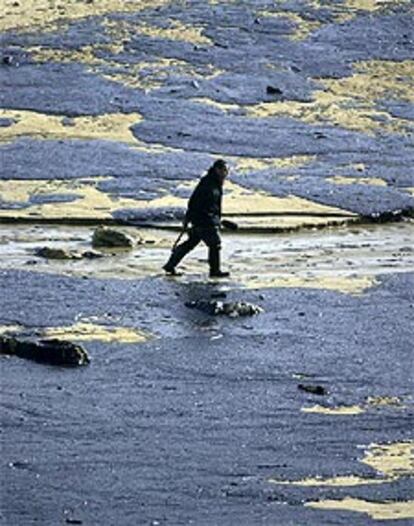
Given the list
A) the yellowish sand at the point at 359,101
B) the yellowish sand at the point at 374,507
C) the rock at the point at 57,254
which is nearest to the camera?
the yellowish sand at the point at 374,507

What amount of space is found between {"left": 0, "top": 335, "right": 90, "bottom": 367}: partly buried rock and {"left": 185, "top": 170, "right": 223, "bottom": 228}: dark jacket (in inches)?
202

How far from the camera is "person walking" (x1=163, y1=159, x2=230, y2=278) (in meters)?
21.5

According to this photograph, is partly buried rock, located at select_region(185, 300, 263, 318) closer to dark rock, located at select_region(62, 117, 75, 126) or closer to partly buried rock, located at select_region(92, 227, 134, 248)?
partly buried rock, located at select_region(92, 227, 134, 248)

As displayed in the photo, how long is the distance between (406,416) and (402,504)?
8.55ft

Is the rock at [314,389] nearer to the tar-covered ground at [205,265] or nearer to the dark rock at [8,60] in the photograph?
the tar-covered ground at [205,265]

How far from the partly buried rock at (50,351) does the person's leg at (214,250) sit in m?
4.78

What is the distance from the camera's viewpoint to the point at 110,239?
23.5m

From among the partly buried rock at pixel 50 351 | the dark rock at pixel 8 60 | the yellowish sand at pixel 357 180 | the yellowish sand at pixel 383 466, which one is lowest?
the yellowish sand at pixel 357 180

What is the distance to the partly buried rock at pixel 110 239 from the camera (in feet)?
77.0

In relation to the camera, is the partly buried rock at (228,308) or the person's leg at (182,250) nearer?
the partly buried rock at (228,308)

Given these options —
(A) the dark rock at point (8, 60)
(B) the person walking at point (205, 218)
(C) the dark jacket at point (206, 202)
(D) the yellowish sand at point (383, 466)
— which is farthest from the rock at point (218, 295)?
(A) the dark rock at point (8, 60)

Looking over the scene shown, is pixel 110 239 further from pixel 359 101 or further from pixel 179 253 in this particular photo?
pixel 359 101

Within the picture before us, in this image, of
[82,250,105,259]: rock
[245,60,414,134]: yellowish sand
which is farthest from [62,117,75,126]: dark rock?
[82,250,105,259]: rock

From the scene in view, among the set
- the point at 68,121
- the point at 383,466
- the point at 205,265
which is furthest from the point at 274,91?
the point at 383,466
